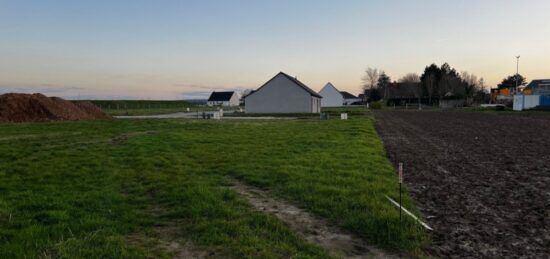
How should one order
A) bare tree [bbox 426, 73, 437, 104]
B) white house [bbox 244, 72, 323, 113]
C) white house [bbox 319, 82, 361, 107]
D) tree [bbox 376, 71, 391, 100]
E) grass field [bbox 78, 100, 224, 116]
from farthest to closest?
tree [bbox 376, 71, 391, 100] < white house [bbox 319, 82, 361, 107] < bare tree [bbox 426, 73, 437, 104] < grass field [bbox 78, 100, 224, 116] < white house [bbox 244, 72, 323, 113]

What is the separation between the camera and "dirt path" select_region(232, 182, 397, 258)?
4227 mm

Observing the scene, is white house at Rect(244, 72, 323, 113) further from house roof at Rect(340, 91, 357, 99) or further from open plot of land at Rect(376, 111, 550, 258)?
house roof at Rect(340, 91, 357, 99)

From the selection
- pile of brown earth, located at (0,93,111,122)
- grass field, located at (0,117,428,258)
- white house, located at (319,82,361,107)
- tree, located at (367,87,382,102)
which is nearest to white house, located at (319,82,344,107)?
white house, located at (319,82,361,107)

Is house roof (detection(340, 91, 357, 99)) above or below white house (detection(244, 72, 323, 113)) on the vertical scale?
above

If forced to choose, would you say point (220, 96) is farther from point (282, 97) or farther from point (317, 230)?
point (317, 230)

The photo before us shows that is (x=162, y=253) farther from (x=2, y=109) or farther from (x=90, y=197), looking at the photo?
(x=2, y=109)

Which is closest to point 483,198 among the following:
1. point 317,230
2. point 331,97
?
point 317,230

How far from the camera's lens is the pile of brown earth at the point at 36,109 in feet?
90.0

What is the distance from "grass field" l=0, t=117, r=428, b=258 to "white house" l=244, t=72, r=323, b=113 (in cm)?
3724

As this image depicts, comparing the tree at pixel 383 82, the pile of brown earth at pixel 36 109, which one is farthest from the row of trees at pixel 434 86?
the pile of brown earth at pixel 36 109

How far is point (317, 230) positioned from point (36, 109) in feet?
102

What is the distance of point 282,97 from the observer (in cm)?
4906

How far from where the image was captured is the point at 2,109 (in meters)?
27.3

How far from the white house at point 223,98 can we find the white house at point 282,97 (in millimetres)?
85623
